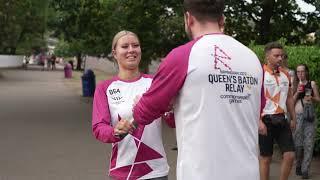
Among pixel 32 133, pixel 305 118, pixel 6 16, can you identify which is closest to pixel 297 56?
pixel 305 118

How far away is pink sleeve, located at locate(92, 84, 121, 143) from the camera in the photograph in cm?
355

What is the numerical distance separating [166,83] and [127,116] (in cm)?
94

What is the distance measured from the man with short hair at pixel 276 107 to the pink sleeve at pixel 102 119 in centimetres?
336

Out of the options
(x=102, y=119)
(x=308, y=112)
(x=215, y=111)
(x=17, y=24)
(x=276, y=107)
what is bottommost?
(x=308, y=112)

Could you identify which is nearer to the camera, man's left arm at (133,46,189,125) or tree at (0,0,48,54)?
man's left arm at (133,46,189,125)

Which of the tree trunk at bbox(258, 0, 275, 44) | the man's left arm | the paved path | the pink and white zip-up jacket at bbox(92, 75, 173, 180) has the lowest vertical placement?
the paved path

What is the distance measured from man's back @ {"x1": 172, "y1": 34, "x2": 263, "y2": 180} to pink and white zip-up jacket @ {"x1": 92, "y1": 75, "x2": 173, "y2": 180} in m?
0.88

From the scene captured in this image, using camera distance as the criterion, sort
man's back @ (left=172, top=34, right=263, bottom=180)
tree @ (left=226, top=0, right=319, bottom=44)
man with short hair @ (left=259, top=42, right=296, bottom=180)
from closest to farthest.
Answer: man's back @ (left=172, top=34, right=263, bottom=180) < man with short hair @ (left=259, top=42, right=296, bottom=180) < tree @ (left=226, top=0, right=319, bottom=44)

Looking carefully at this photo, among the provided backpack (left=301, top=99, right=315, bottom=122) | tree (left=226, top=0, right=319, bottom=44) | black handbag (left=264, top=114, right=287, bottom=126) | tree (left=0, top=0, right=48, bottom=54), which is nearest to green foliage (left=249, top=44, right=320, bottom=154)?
backpack (left=301, top=99, right=315, bottom=122)

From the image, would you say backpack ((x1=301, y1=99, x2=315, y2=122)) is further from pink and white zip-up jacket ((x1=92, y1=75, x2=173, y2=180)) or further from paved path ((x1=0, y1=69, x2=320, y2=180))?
pink and white zip-up jacket ((x1=92, y1=75, x2=173, y2=180))

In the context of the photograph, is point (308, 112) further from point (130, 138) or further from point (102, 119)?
point (102, 119)

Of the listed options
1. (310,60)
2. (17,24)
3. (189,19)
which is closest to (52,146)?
(310,60)

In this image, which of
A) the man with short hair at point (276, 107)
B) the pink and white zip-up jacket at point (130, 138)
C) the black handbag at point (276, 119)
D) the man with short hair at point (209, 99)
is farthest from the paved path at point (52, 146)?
the man with short hair at point (209, 99)

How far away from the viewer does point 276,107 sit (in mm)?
6988
